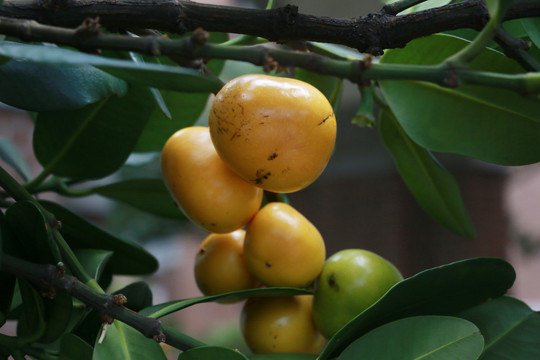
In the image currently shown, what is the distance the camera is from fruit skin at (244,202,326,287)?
1.20ft

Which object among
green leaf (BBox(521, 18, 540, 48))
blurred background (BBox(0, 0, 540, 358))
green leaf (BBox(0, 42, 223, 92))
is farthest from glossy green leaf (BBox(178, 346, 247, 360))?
blurred background (BBox(0, 0, 540, 358))

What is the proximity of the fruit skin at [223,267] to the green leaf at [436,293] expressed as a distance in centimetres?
10

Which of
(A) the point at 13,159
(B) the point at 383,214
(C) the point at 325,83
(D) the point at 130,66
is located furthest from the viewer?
(B) the point at 383,214

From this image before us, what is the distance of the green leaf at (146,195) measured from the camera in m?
0.52

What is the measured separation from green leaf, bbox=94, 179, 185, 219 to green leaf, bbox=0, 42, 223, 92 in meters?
0.27

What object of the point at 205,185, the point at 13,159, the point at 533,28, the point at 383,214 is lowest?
the point at 383,214

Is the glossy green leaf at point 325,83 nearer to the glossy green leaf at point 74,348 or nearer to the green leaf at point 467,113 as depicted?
the green leaf at point 467,113

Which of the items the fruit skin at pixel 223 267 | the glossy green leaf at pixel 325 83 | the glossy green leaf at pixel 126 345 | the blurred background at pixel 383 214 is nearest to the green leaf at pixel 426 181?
the glossy green leaf at pixel 325 83

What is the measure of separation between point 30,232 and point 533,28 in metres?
0.30

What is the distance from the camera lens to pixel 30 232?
0.33 meters

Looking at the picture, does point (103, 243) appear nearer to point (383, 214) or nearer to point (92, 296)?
point (92, 296)

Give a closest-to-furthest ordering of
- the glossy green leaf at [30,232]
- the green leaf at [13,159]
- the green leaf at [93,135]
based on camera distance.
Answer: the glossy green leaf at [30,232]
the green leaf at [93,135]
the green leaf at [13,159]

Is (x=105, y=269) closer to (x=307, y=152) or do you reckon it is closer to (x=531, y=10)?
(x=307, y=152)

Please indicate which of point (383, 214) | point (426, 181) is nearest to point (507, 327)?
point (426, 181)
